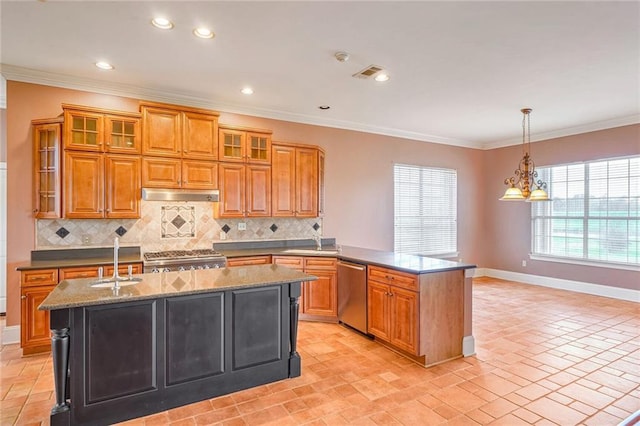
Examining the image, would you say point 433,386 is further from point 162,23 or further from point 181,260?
point 162,23

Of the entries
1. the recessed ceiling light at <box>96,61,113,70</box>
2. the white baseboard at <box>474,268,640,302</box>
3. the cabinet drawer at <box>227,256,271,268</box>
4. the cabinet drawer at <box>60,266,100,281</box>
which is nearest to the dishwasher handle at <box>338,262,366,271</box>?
the cabinet drawer at <box>227,256,271,268</box>

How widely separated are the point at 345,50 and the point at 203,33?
49.7 inches

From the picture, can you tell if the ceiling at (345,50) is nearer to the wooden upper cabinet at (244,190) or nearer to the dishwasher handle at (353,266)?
Result: the wooden upper cabinet at (244,190)

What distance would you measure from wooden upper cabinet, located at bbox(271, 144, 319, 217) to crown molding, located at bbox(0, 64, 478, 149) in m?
0.62

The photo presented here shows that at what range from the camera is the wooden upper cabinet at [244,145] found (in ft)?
15.5

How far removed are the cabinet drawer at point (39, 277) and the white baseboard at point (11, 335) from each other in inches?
30.3

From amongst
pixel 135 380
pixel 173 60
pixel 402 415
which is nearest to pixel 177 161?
pixel 173 60

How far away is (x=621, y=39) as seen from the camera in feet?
10.2

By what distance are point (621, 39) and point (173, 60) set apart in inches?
163

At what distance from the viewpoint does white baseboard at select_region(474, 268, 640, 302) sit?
19.1 feet

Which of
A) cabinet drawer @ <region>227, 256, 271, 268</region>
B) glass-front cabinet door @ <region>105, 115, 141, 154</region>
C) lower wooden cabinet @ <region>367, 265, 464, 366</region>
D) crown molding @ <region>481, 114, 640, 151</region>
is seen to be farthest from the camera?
crown molding @ <region>481, 114, 640, 151</region>

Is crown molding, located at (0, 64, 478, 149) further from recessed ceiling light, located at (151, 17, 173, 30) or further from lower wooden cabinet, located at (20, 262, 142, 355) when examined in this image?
lower wooden cabinet, located at (20, 262, 142, 355)

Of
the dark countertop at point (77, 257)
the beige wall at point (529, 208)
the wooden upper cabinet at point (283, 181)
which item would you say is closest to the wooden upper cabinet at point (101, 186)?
the dark countertop at point (77, 257)

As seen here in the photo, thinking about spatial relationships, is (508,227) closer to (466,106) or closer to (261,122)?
(466,106)
